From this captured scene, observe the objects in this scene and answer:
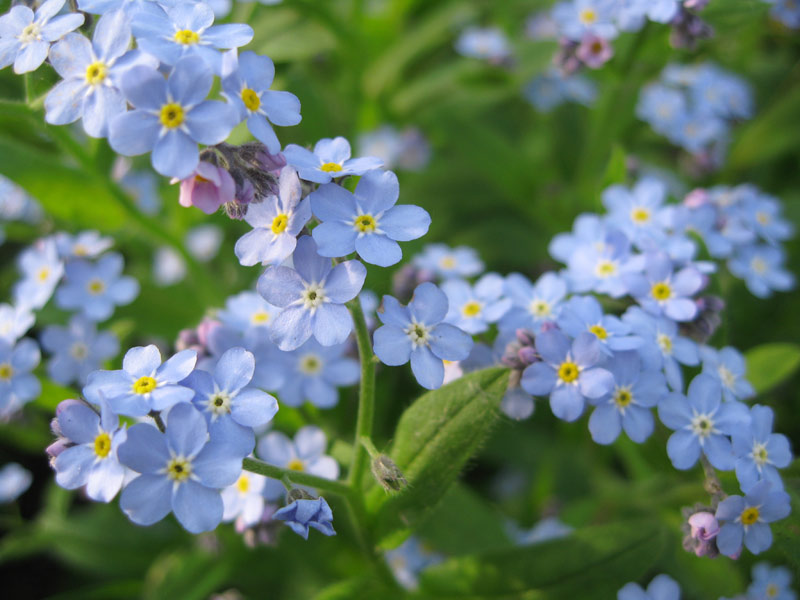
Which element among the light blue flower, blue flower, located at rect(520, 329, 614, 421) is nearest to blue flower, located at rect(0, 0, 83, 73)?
the light blue flower

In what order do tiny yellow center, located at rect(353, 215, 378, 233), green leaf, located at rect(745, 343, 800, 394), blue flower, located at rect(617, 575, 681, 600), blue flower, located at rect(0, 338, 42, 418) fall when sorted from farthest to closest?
green leaf, located at rect(745, 343, 800, 394) → blue flower, located at rect(0, 338, 42, 418) → blue flower, located at rect(617, 575, 681, 600) → tiny yellow center, located at rect(353, 215, 378, 233)

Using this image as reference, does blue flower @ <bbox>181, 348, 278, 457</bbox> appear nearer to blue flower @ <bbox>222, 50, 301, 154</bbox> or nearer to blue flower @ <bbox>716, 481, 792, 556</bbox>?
blue flower @ <bbox>222, 50, 301, 154</bbox>

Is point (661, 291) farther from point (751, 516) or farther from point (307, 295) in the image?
point (307, 295)

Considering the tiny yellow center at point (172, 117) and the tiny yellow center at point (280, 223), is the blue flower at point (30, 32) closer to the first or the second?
the tiny yellow center at point (172, 117)

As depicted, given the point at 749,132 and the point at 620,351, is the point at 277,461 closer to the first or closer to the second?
the point at 620,351

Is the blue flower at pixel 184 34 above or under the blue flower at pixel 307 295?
above

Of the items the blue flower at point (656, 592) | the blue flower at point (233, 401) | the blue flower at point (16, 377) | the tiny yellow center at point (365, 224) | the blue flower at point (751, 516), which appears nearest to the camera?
the blue flower at point (233, 401)

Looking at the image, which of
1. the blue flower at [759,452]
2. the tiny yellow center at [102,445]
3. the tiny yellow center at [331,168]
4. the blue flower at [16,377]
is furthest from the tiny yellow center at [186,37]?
the blue flower at [759,452]

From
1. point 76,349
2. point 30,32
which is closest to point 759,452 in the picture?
point 30,32
